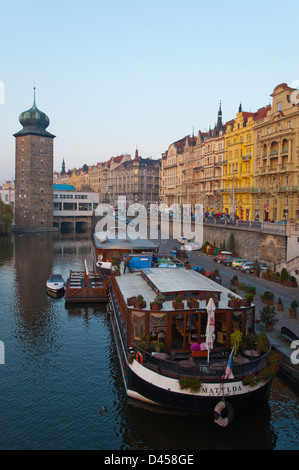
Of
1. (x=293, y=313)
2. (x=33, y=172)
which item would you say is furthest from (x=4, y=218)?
(x=293, y=313)

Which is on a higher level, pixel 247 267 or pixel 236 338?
pixel 236 338

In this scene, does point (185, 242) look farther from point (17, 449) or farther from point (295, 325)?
point (17, 449)

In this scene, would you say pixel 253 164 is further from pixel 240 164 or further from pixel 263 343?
pixel 263 343

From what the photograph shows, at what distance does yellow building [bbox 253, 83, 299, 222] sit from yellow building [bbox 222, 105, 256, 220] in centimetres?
288

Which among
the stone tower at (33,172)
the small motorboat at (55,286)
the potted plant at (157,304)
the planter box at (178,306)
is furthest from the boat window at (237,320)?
the stone tower at (33,172)

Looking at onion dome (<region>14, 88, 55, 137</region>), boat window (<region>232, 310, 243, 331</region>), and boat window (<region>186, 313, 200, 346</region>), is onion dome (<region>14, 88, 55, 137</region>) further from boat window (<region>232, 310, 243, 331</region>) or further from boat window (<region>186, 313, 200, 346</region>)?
boat window (<region>232, 310, 243, 331</region>)

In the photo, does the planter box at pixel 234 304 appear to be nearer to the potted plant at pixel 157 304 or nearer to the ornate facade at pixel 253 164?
the potted plant at pixel 157 304

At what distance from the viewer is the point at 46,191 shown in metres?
111

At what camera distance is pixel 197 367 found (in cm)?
1488

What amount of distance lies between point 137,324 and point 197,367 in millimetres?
3581

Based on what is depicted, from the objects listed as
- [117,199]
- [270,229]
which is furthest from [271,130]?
[117,199]

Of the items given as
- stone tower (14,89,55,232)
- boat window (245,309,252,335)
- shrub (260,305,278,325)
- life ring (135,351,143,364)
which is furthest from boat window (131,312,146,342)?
stone tower (14,89,55,232)

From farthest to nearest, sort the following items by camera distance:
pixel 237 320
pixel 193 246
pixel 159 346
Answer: pixel 193 246 < pixel 237 320 < pixel 159 346

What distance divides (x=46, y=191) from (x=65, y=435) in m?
102
